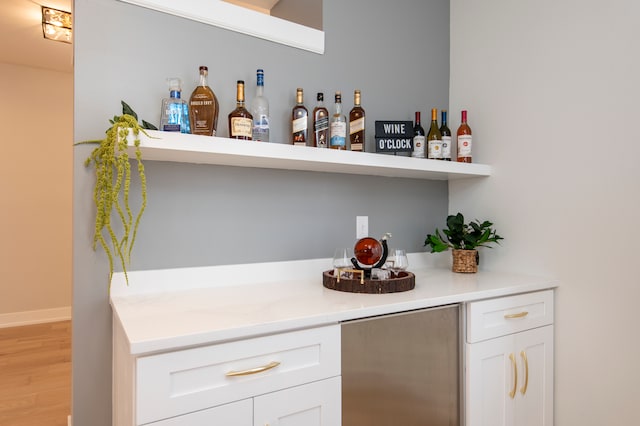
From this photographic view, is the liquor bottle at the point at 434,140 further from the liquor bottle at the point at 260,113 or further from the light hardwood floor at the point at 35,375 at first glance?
the light hardwood floor at the point at 35,375

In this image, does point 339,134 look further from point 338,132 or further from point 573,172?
point 573,172

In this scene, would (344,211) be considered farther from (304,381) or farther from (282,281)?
(304,381)

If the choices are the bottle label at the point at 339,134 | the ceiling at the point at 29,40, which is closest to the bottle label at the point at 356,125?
the bottle label at the point at 339,134

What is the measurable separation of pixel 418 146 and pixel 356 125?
0.38 m

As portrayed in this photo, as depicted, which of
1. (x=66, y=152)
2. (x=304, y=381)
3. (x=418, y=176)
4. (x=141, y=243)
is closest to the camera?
(x=304, y=381)

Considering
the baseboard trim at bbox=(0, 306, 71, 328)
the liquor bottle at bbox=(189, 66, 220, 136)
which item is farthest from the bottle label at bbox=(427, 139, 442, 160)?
the baseboard trim at bbox=(0, 306, 71, 328)

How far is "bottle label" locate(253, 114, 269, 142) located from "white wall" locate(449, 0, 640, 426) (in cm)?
118

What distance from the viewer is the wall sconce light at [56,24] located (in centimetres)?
282

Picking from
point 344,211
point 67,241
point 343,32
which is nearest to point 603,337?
point 344,211

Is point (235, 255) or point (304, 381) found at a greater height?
point (235, 255)

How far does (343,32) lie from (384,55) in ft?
0.86

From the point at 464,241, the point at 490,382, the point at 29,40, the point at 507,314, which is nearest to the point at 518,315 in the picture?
the point at 507,314

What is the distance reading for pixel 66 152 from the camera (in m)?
4.08

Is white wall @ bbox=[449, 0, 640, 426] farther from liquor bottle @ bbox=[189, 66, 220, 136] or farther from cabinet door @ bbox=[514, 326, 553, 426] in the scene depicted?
liquor bottle @ bbox=[189, 66, 220, 136]
